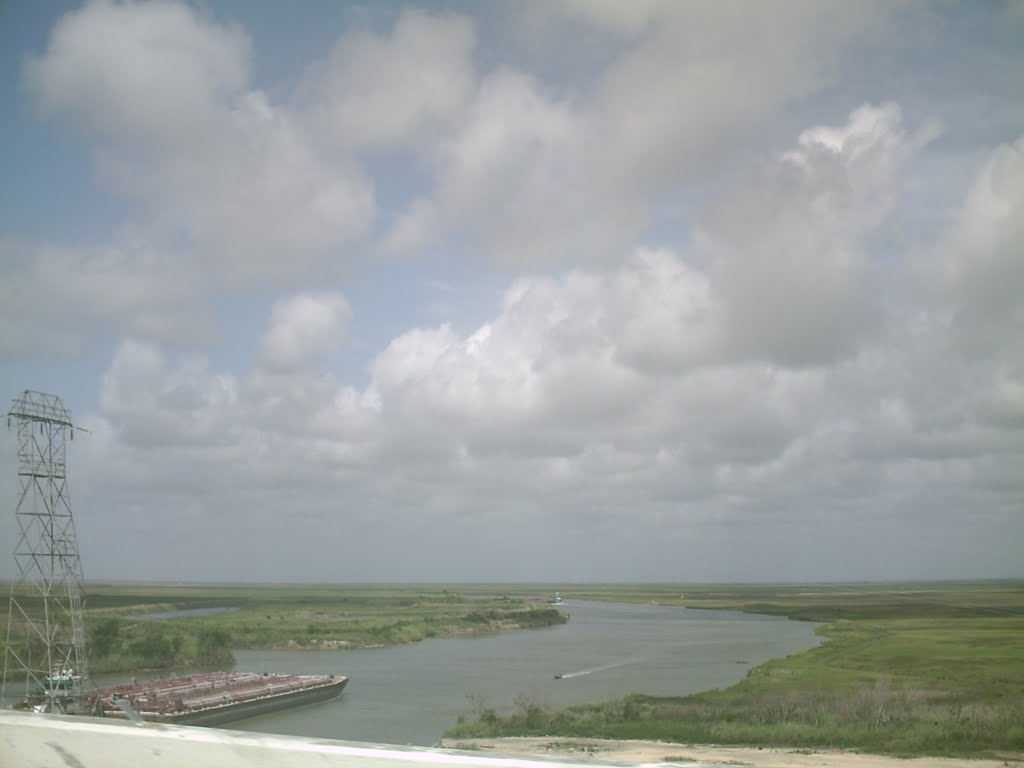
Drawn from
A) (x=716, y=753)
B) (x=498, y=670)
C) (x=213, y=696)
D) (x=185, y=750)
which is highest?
(x=185, y=750)

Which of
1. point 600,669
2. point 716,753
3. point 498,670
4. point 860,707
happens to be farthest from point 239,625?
point 860,707

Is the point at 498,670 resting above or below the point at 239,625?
below

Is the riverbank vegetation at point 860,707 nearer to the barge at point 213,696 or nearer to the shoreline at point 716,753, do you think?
the shoreline at point 716,753

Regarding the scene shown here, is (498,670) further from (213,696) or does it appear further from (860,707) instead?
(860,707)

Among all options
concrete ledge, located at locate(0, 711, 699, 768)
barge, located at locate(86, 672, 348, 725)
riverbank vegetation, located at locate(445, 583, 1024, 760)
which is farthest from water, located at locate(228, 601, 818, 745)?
concrete ledge, located at locate(0, 711, 699, 768)

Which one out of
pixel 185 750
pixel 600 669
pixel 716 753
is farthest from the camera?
pixel 600 669

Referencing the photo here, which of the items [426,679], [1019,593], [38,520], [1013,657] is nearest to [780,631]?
[1019,593]

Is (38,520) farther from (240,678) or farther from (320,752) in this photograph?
(320,752)
